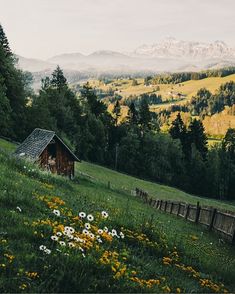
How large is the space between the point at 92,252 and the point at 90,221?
2.41 meters

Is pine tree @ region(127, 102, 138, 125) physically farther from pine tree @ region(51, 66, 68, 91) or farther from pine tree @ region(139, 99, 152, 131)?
pine tree @ region(51, 66, 68, 91)

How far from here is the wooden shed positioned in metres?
49.2

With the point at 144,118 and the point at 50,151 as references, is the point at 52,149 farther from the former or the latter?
the point at 144,118

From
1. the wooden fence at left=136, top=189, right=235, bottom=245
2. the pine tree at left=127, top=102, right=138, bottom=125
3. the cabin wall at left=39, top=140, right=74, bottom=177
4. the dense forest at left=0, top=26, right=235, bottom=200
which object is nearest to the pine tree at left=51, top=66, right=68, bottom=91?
the dense forest at left=0, top=26, right=235, bottom=200

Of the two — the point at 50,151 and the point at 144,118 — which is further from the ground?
the point at 144,118

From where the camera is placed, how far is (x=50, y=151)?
51.9 metres

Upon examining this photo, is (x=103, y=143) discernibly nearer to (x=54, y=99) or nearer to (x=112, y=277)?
(x=54, y=99)

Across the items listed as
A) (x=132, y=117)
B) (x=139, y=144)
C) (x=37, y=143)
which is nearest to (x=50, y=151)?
(x=37, y=143)

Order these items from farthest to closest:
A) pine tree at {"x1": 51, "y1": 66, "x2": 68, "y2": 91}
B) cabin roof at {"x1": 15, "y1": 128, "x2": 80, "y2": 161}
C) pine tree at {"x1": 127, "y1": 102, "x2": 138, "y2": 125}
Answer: pine tree at {"x1": 127, "y1": 102, "x2": 138, "y2": 125} → pine tree at {"x1": 51, "y1": 66, "x2": 68, "y2": 91} → cabin roof at {"x1": 15, "y1": 128, "x2": 80, "y2": 161}

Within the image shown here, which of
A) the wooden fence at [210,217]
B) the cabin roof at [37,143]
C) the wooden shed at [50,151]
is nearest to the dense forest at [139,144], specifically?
the wooden shed at [50,151]

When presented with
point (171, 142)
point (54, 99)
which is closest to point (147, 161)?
point (171, 142)

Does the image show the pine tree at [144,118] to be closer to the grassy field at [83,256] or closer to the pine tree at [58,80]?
the pine tree at [58,80]

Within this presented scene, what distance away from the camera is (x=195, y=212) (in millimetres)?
25500

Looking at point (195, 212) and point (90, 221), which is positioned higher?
point (90, 221)
